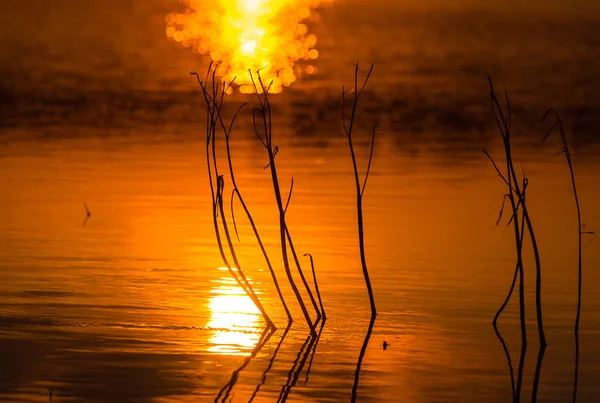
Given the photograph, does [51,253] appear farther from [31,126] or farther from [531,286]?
[31,126]

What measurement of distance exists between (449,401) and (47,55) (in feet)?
121

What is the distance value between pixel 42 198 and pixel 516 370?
7.38m

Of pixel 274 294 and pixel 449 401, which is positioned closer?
pixel 449 401

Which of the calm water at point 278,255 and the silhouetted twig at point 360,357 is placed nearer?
the silhouetted twig at point 360,357

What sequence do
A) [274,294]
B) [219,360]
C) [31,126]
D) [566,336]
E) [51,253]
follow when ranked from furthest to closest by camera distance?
[31,126] < [51,253] < [274,294] < [566,336] < [219,360]

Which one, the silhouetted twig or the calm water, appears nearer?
the silhouetted twig

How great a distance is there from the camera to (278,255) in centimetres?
1138

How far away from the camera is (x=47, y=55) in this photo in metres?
43.2

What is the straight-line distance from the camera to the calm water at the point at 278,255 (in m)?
7.80

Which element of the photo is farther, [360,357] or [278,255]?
[278,255]

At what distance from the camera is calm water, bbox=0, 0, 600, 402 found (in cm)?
780

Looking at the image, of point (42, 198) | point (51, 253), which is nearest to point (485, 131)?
point (42, 198)

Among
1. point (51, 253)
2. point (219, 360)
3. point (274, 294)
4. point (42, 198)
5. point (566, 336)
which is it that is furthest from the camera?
point (42, 198)

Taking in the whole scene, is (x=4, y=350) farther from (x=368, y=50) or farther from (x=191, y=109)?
(x=368, y=50)
